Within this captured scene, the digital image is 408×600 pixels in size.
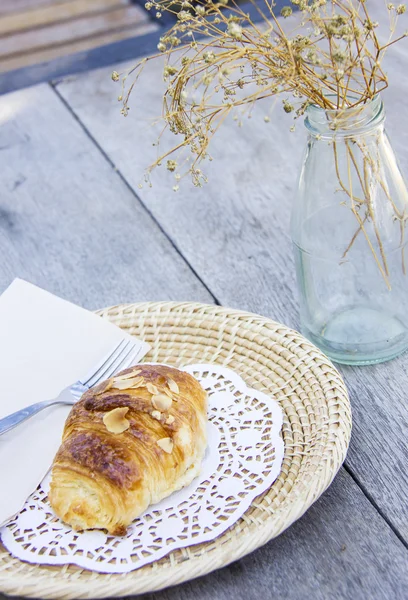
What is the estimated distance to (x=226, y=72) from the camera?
2.43ft

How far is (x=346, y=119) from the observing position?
2.88 ft

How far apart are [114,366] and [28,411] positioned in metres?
0.13

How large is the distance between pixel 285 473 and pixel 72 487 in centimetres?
23

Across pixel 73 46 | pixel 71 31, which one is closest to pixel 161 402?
pixel 73 46

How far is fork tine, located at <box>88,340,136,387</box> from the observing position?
3.35 feet

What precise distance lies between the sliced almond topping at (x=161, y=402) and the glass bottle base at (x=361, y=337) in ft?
0.95

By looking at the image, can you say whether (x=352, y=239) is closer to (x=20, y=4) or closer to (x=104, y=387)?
(x=104, y=387)

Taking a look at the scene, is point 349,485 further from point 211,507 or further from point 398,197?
point 398,197

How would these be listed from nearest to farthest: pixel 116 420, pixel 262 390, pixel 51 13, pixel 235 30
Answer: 1. pixel 235 30
2. pixel 116 420
3. pixel 262 390
4. pixel 51 13

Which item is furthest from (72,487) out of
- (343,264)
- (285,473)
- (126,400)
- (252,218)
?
(252,218)

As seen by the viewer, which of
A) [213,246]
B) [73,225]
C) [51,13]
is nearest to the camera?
[213,246]

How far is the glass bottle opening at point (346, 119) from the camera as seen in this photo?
2.85 ft

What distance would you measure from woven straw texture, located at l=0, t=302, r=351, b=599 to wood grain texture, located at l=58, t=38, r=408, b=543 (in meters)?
0.07

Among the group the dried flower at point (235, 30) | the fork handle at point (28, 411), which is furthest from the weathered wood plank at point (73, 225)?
the dried flower at point (235, 30)
